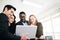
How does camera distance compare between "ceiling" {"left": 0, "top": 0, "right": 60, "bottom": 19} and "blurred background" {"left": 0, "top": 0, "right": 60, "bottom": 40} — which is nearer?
"ceiling" {"left": 0, "top": 0, "right": 60, "bottom": 19}

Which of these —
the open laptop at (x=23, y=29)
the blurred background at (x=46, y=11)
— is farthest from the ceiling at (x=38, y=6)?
the open laptop at (x=23, y=29)

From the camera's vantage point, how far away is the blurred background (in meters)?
3.32

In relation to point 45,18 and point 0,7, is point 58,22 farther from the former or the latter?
point 0,7

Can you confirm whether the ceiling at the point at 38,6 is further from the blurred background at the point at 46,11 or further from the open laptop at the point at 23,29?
the open laptop at the point at 23,29

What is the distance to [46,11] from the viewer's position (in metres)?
3.92

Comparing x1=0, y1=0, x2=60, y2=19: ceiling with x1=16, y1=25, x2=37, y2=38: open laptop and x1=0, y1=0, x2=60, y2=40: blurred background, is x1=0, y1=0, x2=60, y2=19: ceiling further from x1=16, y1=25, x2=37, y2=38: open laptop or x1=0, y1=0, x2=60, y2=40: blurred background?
x1=16, y1=25, x2=37, y2=38: open laptop

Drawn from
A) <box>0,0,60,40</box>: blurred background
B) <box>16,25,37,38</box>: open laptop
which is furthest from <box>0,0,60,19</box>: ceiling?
<box>16,25,37,38</box>: open laptop

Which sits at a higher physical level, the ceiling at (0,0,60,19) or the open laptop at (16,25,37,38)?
the ceiling at (0,0,60,19)

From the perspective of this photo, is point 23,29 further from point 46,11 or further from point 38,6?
point 46,11

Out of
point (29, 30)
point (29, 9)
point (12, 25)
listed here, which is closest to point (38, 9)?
point (29, 9)

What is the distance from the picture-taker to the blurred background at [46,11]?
3316mm

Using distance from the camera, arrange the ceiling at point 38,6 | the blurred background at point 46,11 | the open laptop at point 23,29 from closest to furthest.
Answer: the open laptop at point 23,29, the ceiling at point 38,6, the blurred background at point 46,11

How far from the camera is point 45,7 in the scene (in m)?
3.88

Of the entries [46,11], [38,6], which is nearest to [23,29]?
[38,6]
